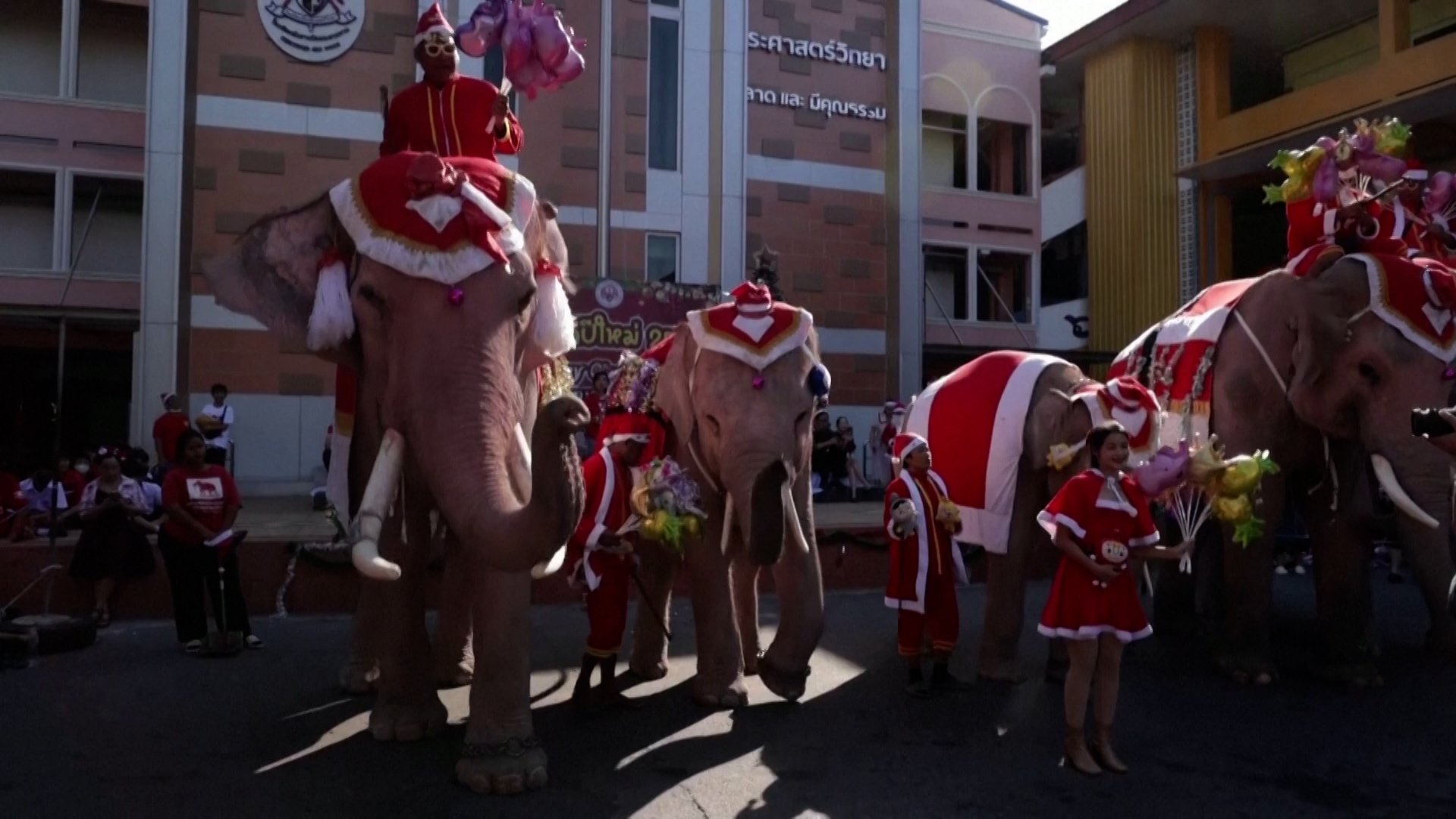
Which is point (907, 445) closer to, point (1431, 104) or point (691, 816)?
point (691, 816)

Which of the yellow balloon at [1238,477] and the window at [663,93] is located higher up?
the window at [663,93]

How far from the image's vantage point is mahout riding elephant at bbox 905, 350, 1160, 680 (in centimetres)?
682

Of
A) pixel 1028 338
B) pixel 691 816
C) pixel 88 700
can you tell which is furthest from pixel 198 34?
pixel 1028 338

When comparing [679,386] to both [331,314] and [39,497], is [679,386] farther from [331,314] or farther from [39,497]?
[39,497]

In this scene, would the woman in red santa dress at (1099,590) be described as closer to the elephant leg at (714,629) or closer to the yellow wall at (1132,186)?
the elephant leg at (714,629)

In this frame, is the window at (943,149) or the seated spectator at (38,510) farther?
the window at (943,149)

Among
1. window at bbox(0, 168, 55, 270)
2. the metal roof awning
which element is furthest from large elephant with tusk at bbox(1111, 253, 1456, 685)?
window at bbox(0, 168, 55, 270)

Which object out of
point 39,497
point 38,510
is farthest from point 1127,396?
point 39,497

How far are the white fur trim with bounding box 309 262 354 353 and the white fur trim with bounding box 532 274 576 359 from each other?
0.82 m

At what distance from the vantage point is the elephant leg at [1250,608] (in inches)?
266

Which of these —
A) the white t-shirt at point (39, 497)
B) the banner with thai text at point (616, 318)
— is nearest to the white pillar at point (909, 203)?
the banner with thai text at point (616, 318)

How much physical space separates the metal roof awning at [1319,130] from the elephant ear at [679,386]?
14.3 meters

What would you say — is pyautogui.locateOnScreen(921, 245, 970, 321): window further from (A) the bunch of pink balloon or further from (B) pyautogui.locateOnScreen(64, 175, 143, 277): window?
(A) the bunch of pink balloon

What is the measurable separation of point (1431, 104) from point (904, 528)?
1458cm
